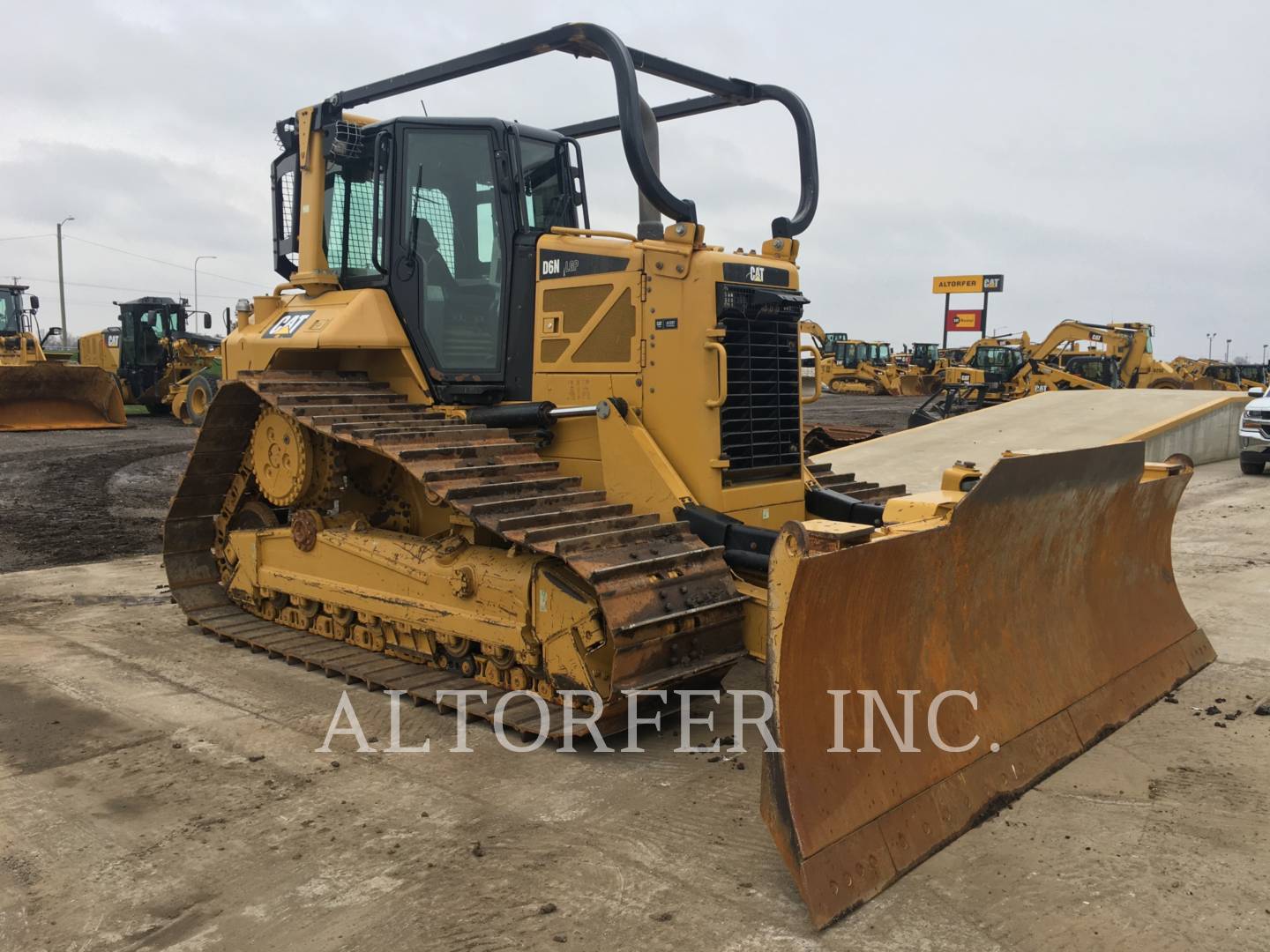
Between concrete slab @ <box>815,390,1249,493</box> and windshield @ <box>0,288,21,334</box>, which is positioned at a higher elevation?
windshield @ <box>0,288,21,334</box>

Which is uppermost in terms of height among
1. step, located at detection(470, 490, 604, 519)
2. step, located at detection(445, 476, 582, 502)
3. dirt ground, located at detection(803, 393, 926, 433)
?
step, located at detection(445, 476, 582, 502)

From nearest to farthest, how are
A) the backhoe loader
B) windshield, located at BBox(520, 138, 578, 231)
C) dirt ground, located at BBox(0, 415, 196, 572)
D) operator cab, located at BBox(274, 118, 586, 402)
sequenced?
1. operator cab, located at BBox(274, 118, 586, 402)
2. windshield, located at BBox(520, 138, 578, 231)
3. dirt ground, located at BBox(0, 415, 196, 572)
4. the backhoe loader

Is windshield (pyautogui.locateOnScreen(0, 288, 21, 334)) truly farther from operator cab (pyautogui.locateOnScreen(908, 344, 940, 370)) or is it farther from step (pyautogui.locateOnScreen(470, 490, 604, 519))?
operator cab (pyautogui.locateOnScreen(908, 344, 940, 370))

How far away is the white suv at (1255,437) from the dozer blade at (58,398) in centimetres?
2098

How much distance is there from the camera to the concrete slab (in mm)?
13820

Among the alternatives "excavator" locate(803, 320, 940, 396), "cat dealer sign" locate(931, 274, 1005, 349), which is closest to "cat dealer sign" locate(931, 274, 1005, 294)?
"cat dealer sign" locate(931, 274, 1005, 349)

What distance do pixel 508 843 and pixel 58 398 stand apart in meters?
21.0

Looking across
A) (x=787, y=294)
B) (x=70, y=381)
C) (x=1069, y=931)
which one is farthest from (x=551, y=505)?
(x=70, y=381)

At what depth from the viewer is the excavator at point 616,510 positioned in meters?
3.78

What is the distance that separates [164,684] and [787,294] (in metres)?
4.11

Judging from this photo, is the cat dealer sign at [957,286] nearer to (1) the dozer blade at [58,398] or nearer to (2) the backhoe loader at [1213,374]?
(2) the backhoe loader at [1213,374]

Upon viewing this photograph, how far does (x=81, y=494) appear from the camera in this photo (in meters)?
12.8

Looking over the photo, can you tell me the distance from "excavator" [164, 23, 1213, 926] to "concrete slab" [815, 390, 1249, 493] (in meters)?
Result: 7.26

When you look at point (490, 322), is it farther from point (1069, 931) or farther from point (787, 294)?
point (1069, 931)
